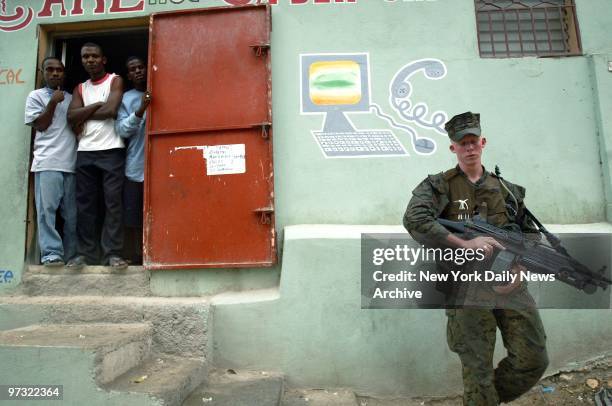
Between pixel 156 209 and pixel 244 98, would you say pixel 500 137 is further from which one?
pixel 156 209

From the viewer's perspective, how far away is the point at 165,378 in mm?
2703

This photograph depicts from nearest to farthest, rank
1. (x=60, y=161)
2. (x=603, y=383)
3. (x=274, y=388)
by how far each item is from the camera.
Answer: (x=274, y=388), (x=603, y=383), (x=60, y=161)

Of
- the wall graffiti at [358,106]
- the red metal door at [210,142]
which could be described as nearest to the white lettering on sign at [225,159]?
the red metal door at [210,142]

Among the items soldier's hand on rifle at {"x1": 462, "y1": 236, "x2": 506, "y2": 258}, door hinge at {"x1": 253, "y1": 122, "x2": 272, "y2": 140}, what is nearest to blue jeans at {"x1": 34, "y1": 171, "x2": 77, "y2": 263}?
door hinge at {"x1": 253, "y1": 122, "x2": 272, "y2": 140}

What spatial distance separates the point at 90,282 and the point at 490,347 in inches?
120

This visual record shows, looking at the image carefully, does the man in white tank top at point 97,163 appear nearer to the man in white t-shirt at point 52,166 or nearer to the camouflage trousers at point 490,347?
the man in white t-shirt at point 52,166

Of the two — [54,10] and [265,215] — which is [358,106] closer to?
[265,215]

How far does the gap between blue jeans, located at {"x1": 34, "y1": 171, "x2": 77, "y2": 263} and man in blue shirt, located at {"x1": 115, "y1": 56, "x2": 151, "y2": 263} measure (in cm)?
47

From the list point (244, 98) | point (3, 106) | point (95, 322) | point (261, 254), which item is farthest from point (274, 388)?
point (3, 106)

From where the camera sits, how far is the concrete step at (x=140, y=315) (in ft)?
10.3

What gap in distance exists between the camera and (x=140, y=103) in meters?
3.75

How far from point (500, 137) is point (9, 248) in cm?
432

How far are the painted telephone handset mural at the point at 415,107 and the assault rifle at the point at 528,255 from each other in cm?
146

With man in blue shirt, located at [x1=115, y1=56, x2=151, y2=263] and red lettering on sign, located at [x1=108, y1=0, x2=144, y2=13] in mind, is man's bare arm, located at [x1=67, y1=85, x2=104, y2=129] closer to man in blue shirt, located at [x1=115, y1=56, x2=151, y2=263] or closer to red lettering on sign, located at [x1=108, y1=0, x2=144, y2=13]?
man in blue shirt, located at [x1=115, y1=56, x2=151, y2=263]
